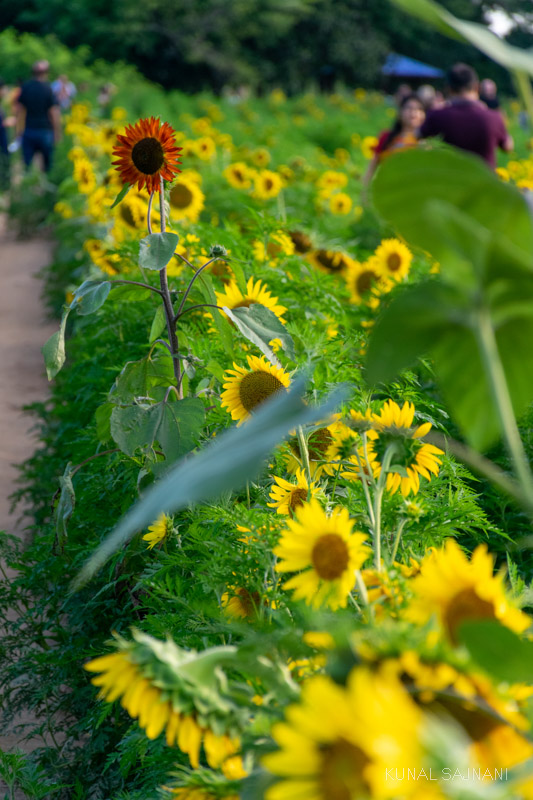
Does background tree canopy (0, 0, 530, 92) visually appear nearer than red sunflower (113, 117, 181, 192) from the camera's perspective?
No

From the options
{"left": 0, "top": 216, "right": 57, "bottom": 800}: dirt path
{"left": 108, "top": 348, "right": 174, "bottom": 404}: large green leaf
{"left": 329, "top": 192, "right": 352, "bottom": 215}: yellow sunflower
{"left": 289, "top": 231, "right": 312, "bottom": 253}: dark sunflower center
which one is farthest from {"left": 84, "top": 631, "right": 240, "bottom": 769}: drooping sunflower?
{"left": 329, "top": 192, "right": 352, "bottom": 215}: yellow sunflower

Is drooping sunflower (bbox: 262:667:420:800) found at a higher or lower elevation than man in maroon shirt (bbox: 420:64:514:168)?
higher

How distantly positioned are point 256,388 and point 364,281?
5.07 ft

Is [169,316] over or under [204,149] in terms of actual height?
over

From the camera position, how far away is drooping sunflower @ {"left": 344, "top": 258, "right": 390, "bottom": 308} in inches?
105

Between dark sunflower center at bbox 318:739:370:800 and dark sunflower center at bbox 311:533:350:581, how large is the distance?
336 millimetres

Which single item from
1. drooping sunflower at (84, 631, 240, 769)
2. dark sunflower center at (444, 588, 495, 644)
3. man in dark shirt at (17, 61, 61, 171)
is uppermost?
dark sunflower center at (444, 588, 495, 644)

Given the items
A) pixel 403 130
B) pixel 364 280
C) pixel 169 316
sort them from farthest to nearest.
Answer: pixel 403 130 < pixel 364 280 < pixel 169 316

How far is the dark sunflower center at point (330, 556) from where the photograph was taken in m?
0.83

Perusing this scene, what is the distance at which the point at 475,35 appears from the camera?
58 centimetres

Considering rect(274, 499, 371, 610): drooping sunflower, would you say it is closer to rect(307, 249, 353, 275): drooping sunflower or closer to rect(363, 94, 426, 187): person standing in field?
rect(307, 249, 353, 275): drooping sunflower

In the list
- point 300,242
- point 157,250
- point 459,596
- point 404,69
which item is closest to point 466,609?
point 459,596

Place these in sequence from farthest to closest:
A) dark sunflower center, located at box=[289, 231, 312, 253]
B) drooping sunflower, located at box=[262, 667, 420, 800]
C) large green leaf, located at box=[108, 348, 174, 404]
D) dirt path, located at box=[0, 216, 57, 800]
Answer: dark sunflower center, located at box=[289, 231, 312, 253] → dirt path, located at box=[0, 216, 57, 800] → large green leaf, located at box=[108, 348, 174, 404] → drooping sunflower, located at box=[262, 667, 420, 800]

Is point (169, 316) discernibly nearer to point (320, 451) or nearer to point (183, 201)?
point (320, 451)
